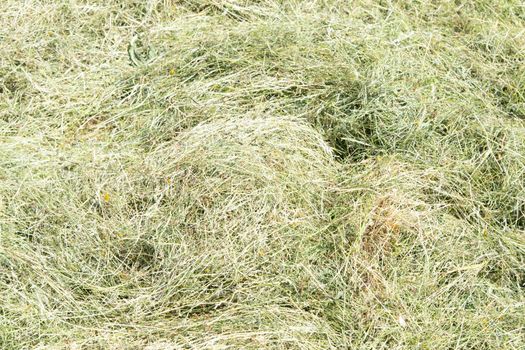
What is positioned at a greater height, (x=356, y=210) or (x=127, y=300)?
(x=356, y=210)

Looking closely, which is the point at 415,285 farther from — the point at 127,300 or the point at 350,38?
the point at 350,38

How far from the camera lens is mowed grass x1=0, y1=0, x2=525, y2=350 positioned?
2.93 meters

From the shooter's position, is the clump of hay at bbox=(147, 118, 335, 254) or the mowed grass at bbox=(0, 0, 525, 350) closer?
the mowed grass at bbox=(0, 0, 525, 350)

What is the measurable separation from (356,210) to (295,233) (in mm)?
310

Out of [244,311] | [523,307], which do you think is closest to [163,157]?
[244,311]

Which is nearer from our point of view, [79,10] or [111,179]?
[111,179]

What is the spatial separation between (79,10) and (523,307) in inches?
121

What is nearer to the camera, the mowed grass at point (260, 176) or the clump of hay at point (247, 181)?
the mowed grass at point (260, 176)

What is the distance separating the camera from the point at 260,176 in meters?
3.29

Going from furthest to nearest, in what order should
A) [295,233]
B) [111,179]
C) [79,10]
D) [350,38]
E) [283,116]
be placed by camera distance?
[79,10], [350,38], [283,116], [111,179], [295,233]

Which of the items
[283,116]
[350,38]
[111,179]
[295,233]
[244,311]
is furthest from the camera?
[350,38]

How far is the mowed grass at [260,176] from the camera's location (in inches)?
115

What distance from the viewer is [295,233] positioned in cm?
311

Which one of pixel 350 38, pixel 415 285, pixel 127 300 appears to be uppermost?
pixel 350 38
